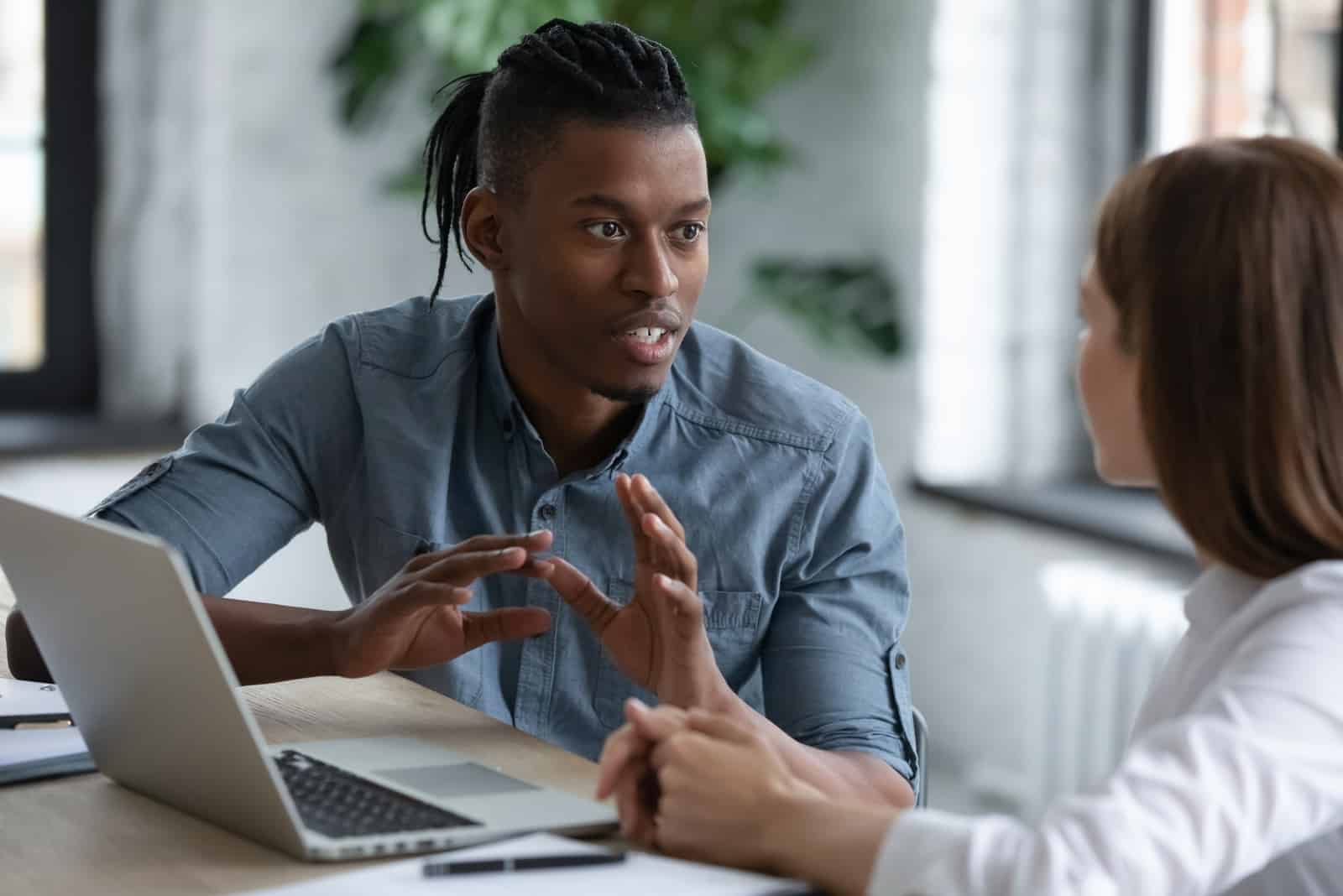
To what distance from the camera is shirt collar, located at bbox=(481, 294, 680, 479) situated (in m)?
1.60

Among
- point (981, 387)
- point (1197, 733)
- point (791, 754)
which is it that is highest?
point (1197, 733)

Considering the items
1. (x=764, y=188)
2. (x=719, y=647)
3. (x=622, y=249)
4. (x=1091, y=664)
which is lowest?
(x=1091, y=664)

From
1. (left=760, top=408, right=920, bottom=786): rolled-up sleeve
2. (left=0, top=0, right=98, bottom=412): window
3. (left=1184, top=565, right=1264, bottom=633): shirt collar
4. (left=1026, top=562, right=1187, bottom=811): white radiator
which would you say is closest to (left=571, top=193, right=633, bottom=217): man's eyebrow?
(left=760, top=408, right=920, bottom=786): rolled-up sleeve

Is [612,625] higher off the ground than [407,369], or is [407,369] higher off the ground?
[407,369]

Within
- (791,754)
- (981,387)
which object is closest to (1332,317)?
(791,754)

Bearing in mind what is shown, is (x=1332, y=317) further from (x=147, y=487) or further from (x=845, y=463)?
(x=147, y=487)

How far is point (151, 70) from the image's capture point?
329cm

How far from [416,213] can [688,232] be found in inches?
78.9

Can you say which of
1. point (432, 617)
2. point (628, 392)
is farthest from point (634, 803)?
point (628, 392)

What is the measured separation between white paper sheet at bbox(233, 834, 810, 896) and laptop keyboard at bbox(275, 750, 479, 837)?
61mm

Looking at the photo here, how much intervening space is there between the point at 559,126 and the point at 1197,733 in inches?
35.9

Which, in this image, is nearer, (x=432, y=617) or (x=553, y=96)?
(x=432, y=617)

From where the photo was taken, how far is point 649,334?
1.55 metres

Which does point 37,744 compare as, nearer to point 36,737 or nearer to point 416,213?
point 36,737
